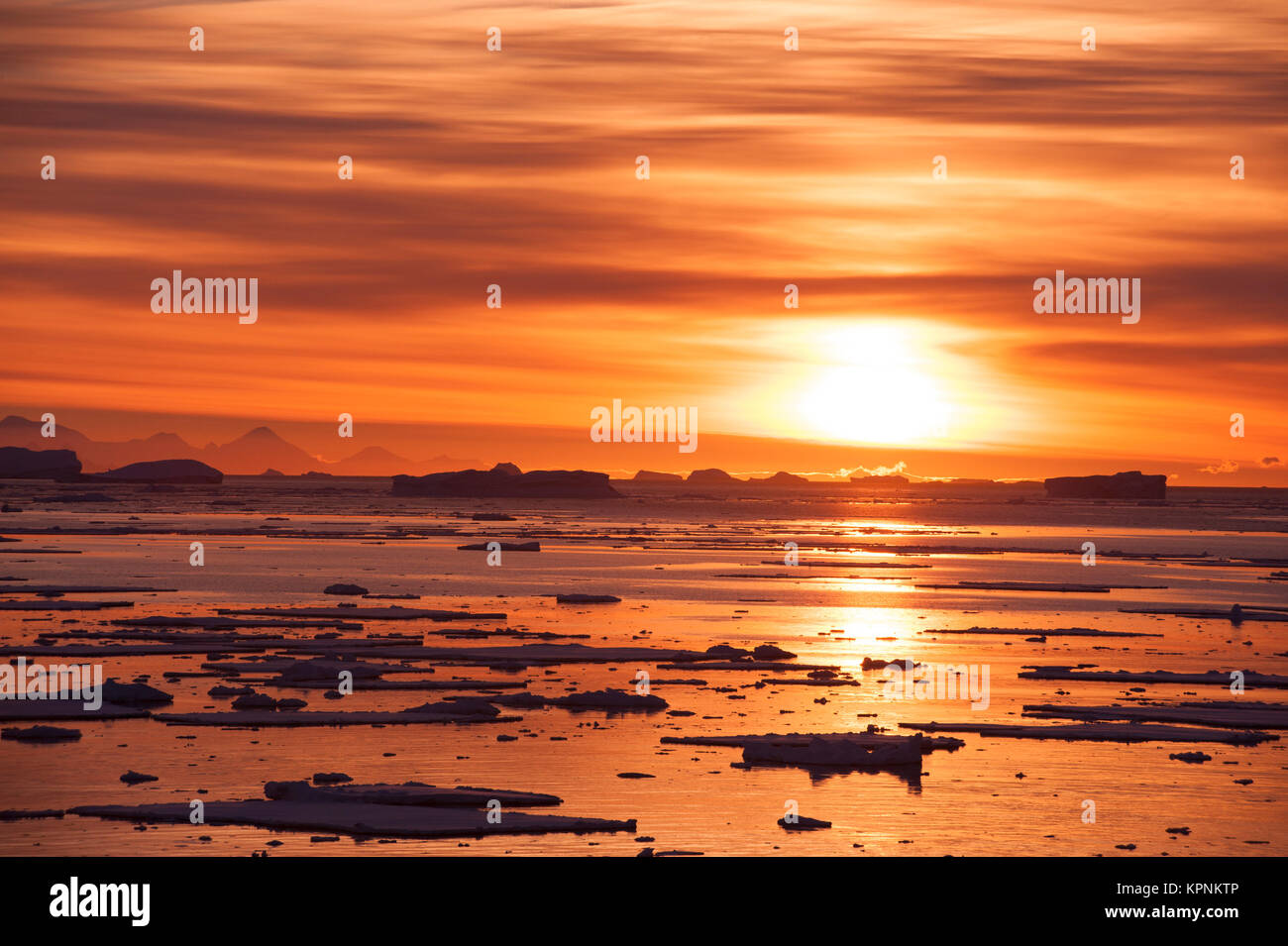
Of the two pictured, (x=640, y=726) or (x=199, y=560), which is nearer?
(x=640, y=726)

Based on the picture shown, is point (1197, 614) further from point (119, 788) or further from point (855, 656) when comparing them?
point (119, 788)

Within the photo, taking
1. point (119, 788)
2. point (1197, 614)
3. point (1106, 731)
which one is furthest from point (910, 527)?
point (119, 788)

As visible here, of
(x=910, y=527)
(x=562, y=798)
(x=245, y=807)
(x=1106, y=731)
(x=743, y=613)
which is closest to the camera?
(x=245, y=807)

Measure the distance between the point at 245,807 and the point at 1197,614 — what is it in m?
33.6

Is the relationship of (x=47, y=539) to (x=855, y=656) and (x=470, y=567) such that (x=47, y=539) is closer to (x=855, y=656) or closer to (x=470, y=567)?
(x=470, y=567)

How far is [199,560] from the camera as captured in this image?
193ft

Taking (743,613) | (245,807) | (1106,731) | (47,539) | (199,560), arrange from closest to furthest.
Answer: (245,807), (1106,731), (743,613), (199,560), (47,539)
